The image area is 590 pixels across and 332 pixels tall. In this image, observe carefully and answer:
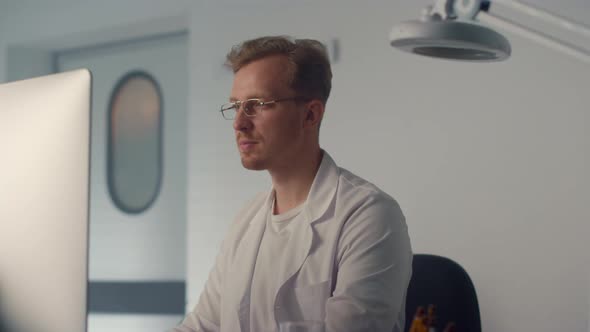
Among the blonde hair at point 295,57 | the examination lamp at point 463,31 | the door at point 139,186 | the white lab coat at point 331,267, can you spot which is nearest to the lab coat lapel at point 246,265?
the white lab coat at point 331,267

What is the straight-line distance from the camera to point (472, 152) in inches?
114

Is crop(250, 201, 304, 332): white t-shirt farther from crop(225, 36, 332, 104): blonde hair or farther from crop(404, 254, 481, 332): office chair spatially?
crop(404, 254, 481, 332): office chair

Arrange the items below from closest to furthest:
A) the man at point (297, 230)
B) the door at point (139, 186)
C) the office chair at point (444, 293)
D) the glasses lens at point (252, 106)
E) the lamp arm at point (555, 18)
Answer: the lamp arm at point (555, 18), the man at point (297, 230), the glasses lens at point (252, 106), the office chair at point (444, 293), the door at point (139, 186)

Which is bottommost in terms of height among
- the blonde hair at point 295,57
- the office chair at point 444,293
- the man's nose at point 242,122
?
the office chair at point 444,293

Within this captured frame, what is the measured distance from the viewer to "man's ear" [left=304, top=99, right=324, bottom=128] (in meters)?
1.84

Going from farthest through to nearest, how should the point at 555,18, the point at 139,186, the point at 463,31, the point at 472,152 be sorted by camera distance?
the point at 139,186 → the point at 472,152 → the point at 463,31 → the point at 555,18

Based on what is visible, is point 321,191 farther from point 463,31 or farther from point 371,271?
point 463,31

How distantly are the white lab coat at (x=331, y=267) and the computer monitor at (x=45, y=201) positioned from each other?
565 mm

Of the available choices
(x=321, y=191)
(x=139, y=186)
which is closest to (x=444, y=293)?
(x=321, y=191)

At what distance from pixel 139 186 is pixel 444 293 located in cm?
232

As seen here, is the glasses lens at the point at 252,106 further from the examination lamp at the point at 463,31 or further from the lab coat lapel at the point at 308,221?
the examination lamp at the point at 463,31

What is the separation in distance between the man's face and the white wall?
4.11 feet

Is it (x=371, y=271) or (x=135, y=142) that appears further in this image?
(x=135, y=142)

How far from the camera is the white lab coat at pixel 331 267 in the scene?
4.97ft
